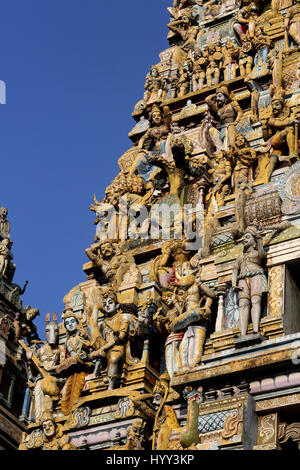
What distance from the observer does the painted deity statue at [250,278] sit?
2103cm

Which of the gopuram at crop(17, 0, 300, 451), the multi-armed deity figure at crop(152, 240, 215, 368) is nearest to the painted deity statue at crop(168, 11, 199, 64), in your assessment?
the gopuram at crop(17, 0, 300, 451)

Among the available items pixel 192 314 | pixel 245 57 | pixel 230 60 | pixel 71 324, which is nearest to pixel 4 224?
pixel 71 324

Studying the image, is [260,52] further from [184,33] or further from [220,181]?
[220,181]

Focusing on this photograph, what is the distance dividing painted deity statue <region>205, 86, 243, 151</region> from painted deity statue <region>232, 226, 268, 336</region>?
6.44 metres

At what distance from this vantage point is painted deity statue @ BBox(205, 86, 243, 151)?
28719 mm

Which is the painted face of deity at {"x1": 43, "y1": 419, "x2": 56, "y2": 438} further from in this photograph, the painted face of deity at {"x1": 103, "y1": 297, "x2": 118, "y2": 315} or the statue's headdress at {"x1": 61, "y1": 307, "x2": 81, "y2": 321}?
the statue's headdress at {"x1": 61, "y1": 307, "x2": 81, "y2": 321}

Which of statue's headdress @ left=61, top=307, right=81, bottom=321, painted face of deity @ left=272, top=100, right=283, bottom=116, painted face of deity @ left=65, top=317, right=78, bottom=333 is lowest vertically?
painted face of deity @ left=65, top=317, right=78, bottom=333

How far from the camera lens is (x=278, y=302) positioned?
21.0 m

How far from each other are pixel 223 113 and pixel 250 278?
873 cm

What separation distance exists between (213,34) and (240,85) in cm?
390

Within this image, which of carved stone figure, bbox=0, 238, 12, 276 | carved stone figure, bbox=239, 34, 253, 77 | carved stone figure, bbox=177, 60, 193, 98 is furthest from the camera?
carved stone figure, bbox=0, 238, 12, 276

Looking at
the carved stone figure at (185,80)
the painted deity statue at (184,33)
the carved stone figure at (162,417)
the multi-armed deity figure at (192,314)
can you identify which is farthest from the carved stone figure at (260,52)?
the carved stone figure at (162,417)

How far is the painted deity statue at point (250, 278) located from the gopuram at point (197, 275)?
0.04 meters
